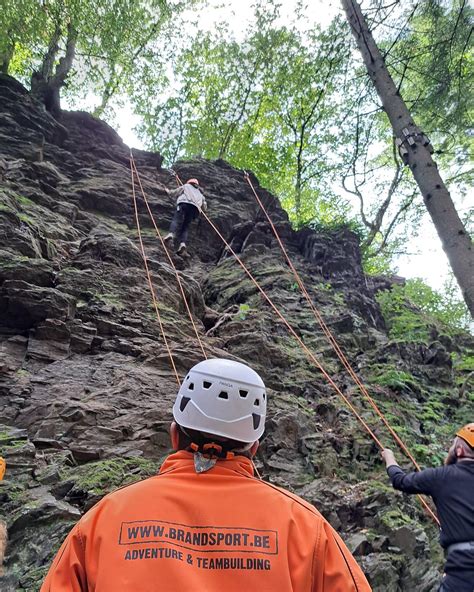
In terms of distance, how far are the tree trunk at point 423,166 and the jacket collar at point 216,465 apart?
349 centimetres

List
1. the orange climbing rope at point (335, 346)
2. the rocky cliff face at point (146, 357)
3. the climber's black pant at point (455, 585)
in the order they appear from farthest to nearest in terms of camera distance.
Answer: the orange climbing rope at point (335, 346)
the rocky cliff face at point (146, 357)
the climber's black pant at point (455, 585)

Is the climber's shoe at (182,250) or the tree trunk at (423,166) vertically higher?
the tree trunk at (423,166)

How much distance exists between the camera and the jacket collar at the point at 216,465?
179 centimetres

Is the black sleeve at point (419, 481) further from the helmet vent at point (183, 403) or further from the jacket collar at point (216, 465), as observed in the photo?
the helmet vent at point (183, 403)

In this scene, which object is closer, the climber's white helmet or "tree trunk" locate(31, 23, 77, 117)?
the climber's white helmet

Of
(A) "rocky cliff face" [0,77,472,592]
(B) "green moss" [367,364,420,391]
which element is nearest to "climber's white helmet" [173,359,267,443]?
(A) "rocky cliff face" [0,77,472,592]

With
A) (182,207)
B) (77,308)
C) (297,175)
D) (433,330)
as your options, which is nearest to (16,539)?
(77,308)

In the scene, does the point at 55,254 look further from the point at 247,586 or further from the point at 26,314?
the point at 247,586

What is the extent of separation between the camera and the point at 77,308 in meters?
6.36

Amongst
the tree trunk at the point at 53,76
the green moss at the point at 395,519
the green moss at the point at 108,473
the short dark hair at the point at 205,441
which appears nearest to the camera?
the short dark hair at the point at 205,441

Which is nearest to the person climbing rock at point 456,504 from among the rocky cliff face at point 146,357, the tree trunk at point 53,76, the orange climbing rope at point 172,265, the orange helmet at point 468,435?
the orange helmet at point 468,435

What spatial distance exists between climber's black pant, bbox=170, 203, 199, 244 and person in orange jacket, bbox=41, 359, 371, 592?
935cm

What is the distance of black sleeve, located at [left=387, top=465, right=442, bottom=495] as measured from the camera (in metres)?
3.36

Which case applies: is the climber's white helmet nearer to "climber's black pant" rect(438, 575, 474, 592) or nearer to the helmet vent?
the helmet vent
